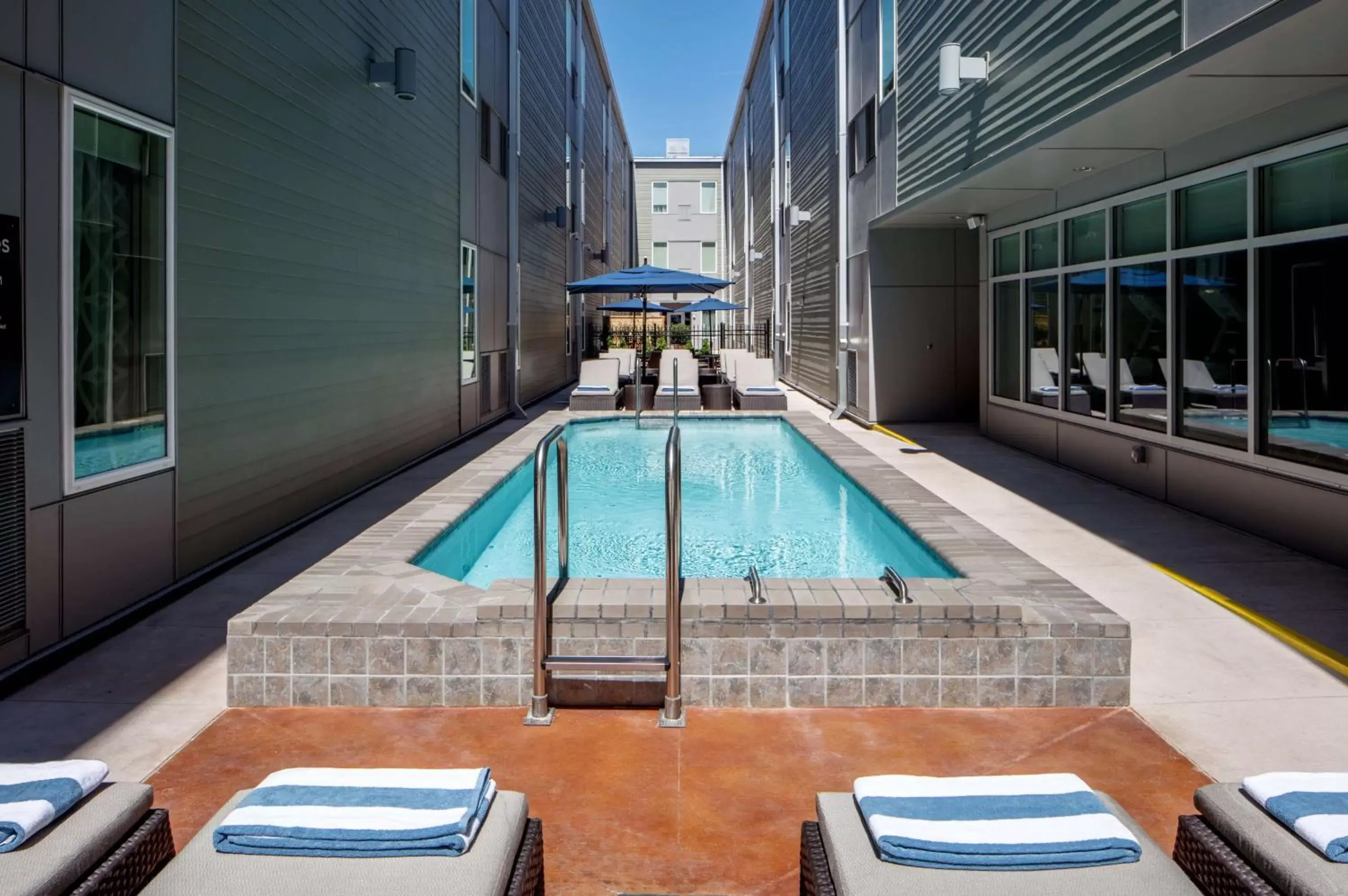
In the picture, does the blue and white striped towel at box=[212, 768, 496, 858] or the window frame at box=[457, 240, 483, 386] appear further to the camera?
the window frame at box=[457, 240, 483, 386]

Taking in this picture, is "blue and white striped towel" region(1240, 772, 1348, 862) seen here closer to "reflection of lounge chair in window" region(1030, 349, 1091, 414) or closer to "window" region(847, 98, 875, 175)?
"reflection of lounge chair in window" region(1030, 349, 1091, 414)

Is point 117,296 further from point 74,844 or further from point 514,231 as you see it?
point 514,231

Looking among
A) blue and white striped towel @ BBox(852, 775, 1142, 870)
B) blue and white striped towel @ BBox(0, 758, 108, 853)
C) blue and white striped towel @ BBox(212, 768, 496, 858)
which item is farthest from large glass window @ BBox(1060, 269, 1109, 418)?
blue and white striped towel @ BBox(0, 758, 108, 853)

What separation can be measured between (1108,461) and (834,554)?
323 centimetres

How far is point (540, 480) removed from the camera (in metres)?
3.52

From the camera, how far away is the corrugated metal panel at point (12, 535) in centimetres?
381

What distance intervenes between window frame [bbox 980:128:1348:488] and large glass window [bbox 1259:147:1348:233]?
33 millimetres

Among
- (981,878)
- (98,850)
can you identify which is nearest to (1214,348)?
(981,878)

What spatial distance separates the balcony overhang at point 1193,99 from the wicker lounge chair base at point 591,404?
629cm

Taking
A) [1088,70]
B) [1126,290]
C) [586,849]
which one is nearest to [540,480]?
[586,849]

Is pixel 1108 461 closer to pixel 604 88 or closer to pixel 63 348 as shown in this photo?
pixel 63 348

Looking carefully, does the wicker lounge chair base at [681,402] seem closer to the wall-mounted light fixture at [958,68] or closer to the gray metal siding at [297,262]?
the gray metal siding at [297,262]

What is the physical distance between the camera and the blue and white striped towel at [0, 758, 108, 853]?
1770 mm

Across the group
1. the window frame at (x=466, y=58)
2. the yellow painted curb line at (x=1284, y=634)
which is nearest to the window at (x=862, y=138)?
the window frame at (x=466, y=58)
